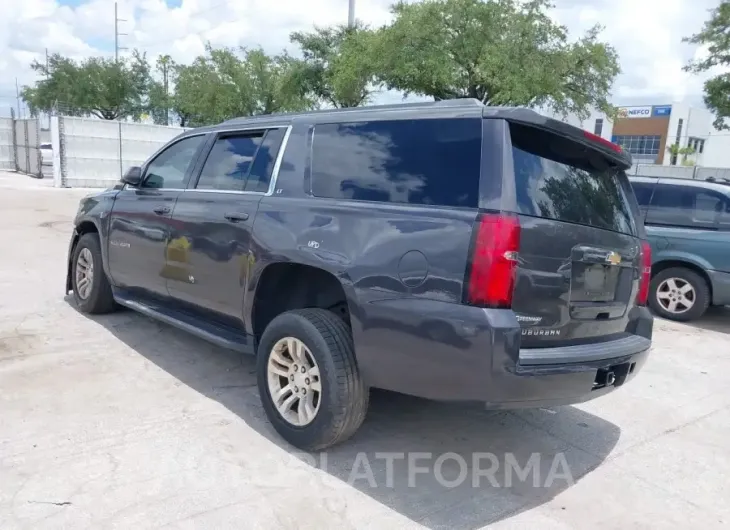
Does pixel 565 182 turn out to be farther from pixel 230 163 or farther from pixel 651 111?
pixel 651 111

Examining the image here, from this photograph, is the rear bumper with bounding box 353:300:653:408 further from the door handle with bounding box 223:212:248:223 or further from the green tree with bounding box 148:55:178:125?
the green tree with bounding box 148:55:178:125

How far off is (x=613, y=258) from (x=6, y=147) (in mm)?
29601

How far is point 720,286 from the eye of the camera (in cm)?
718

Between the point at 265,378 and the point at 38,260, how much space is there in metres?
6.32

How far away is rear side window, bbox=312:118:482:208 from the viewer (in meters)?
3.04

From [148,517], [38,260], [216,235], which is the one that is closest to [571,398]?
[148,517]

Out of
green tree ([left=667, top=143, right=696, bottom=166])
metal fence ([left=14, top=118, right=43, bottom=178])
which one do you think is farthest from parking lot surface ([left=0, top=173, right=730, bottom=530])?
green tree ([left=667, top=143, right=696, bottom=166])

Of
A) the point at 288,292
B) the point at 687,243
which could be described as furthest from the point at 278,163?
the point at 687,243

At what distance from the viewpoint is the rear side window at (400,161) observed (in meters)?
3.04

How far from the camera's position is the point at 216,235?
4141mm

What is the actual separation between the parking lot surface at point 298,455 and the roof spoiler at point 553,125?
1.69 m

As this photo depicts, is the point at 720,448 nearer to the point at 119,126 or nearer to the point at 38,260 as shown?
the point at 38,260

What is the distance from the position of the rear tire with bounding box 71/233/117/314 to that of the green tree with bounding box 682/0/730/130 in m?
25.2

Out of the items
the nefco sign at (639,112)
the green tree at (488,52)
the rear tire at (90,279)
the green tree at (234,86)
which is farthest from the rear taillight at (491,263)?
the nefco sign at (639,112)
